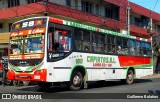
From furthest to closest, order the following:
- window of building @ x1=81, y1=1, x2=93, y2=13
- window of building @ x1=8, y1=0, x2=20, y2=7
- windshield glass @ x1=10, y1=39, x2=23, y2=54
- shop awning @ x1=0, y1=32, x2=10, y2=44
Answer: window of building @ x1=81, y1=1, x2=93, y2=13 < window of building @ x1=8, y1=0, x2=20, y2=7 < shop awning @ x1=0, y1=32, x2=10, y2=44 < windshield glass @ x1=10, y1=39, x2=23, y2=54

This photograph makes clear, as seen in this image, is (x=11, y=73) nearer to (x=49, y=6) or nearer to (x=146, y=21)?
(x=49, y=6)

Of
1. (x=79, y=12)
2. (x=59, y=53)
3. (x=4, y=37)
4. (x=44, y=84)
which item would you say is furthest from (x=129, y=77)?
(x=4, y=37)

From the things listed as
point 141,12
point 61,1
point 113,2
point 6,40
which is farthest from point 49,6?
point 141,12

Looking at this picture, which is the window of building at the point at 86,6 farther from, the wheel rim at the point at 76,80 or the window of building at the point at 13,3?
the wheel rim at the point at 76,80

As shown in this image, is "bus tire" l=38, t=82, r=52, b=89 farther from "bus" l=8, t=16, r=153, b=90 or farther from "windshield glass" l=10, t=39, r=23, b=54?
"windshield glass" l=10, t=39, r=23, b=54

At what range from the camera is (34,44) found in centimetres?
1482

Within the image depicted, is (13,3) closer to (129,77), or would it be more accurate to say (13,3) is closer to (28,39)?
(129,77)

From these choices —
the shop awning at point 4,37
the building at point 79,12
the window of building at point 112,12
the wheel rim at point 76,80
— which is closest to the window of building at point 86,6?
the building at point 79,12

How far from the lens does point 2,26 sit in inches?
1519

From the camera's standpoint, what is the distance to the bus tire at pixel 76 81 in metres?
15.9

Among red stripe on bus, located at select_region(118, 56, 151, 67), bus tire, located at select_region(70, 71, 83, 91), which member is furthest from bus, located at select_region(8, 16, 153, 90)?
red stripe on bus, located at select_region(118, 56, 151, 67)

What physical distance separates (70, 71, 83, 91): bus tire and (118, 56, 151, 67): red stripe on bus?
4.24m

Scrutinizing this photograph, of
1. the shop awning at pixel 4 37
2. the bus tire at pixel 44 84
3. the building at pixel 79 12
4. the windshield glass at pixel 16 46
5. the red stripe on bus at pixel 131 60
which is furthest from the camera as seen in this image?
the shop awning at pixel 4 37

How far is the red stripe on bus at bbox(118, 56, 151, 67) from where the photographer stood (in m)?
20.3
